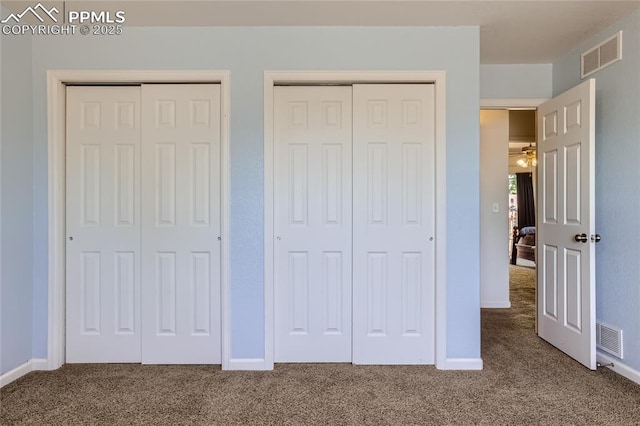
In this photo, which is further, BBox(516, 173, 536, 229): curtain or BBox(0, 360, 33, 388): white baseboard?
BBox(516, 173, 536, 229): curtain

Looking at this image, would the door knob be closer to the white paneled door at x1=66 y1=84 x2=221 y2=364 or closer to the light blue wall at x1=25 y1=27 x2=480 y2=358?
the light blue wall at x1=25 y1=27 x2=480 y2=358

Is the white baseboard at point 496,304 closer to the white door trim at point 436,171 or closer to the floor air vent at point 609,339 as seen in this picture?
the floor air vent at point 609,339

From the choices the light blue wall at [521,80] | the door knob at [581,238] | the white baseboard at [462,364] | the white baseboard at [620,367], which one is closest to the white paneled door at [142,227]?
the white baseboard at [462,364]

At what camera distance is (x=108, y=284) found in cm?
263

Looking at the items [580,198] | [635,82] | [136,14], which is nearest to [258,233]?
[136,14]

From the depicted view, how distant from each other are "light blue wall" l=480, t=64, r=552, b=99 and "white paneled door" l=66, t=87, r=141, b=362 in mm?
2870

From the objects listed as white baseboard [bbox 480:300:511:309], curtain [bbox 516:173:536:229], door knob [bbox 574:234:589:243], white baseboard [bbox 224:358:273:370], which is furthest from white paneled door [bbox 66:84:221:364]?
curtain [bbox 516:173:536:229]

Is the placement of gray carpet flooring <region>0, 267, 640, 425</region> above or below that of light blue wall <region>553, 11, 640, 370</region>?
below

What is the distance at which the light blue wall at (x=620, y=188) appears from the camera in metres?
2.39

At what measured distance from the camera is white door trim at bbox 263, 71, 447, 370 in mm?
2533

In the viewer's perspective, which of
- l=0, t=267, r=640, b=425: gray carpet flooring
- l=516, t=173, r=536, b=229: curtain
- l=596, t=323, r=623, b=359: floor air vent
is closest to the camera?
l=0, t=267, r=640, b=425: gray carpet flooring

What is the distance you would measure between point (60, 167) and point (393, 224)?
2368mm

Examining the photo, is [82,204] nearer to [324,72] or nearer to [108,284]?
[108,284]

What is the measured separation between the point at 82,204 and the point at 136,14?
135 centimetres
